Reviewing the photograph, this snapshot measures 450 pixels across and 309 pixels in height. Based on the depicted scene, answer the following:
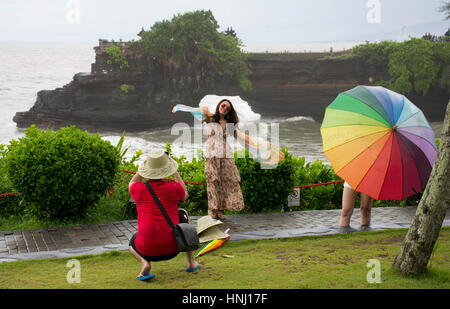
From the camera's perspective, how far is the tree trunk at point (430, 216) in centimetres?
370

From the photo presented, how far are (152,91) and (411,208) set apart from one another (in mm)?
61367

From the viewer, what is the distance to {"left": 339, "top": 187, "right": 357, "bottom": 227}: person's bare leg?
606 cm

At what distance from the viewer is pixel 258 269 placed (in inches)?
169

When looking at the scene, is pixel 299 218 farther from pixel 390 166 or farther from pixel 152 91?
pixel 152 91

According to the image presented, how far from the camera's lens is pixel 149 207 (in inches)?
151

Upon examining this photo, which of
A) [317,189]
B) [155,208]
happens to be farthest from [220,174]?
[155,208]

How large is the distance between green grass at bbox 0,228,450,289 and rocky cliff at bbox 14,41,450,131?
60.3m

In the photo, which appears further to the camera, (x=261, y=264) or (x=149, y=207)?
(x=261, y=264)

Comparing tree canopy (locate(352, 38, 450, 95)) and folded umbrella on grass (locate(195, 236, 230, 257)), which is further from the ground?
tree canopy (locate(352, 38, 450, 95))

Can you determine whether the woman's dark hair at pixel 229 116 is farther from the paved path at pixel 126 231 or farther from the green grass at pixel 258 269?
the green grass at pixel 258 269

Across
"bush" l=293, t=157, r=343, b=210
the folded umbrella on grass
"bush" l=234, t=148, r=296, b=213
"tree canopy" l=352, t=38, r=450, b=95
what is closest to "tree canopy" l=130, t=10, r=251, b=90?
"tree canopy" l=352, t=38, r=450, b=95

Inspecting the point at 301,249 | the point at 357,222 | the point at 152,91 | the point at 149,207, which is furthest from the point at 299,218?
the point at 152,91

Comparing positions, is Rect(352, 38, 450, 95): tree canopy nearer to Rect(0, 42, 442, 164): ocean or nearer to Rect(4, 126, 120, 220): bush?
Rect(0, 42, 442, 164): ocean

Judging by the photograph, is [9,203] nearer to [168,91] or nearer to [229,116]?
[229,116]
